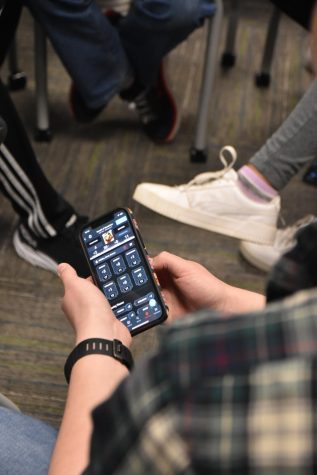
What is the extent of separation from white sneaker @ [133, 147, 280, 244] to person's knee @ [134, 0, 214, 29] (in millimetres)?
335

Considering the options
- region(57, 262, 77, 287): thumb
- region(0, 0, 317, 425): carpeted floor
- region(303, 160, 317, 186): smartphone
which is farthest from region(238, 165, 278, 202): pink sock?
region(57, 262, 77, 287): thumb

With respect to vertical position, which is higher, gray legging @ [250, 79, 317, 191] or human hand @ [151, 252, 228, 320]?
human hand @ [151, 252, 228, 320]

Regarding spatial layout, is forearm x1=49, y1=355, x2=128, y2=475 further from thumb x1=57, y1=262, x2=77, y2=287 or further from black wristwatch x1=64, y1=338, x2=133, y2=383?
thumb x1=57, y1=262, x2=77, y2=287

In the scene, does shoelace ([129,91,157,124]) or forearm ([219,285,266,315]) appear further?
shoelace ([129,91,157,124])

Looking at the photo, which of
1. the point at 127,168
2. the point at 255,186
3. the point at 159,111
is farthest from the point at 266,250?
the point at 159,111

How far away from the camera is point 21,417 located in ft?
2.64

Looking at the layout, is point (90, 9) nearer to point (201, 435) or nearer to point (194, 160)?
point (194, 160)

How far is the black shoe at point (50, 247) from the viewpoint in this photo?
5.11 ft

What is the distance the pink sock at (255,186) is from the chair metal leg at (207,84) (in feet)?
1.02

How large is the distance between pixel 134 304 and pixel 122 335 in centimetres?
18

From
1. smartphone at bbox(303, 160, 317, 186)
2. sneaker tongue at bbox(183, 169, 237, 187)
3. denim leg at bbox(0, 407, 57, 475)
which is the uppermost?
denim leg at bbox(0, 407, 57, 475)

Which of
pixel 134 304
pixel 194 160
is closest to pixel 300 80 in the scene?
pixel 194 160

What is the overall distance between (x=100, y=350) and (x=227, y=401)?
313 mm

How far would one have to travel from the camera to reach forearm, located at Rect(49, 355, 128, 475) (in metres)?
0.62
